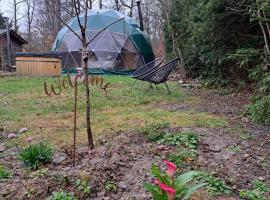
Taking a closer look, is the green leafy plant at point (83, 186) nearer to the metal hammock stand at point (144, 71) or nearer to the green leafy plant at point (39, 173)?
the green leafy plant at point (39, 173)

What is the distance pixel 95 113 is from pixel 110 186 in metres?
3.39

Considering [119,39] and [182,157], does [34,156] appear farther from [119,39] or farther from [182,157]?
[119,39]

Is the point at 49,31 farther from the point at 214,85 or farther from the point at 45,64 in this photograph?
the point at 214,85

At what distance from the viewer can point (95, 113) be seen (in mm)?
5852

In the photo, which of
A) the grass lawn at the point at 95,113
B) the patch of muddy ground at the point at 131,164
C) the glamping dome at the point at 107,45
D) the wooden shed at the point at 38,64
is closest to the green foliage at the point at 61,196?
the patch of muddy ground at the point at 131,164

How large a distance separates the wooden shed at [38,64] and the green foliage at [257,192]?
40.0 feet

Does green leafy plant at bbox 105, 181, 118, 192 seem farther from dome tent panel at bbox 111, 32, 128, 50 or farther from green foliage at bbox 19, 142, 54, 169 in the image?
dome tent panel at bbox 111, 32, 128, 50

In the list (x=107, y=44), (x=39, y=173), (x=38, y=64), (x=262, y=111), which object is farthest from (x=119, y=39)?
(x=39, y=173)

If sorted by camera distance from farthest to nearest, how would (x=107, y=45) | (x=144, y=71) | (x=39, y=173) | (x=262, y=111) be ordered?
(x=107, y=45)
(x=144, y=71)
(x=262, y=111)
(x=39, y=173)

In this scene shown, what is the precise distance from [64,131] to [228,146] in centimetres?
217

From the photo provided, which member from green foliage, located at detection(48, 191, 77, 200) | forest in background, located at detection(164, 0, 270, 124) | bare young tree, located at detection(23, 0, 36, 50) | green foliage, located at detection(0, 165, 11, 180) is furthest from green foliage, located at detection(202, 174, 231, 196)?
bare young tree, located at detection(23, 0, 36, 50)

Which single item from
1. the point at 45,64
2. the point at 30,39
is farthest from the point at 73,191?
the point at 30,39

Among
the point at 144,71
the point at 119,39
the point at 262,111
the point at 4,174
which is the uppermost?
the point at 119,39

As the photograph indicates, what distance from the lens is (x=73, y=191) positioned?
245 centimetres
